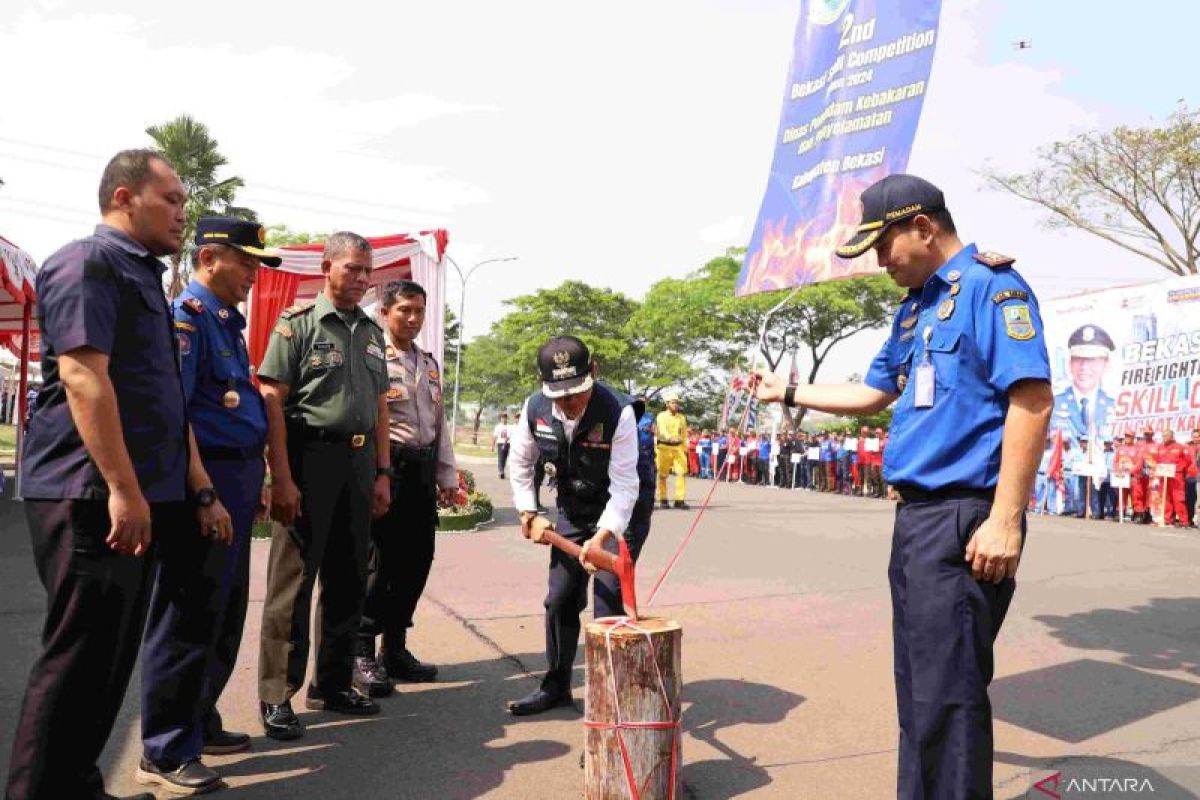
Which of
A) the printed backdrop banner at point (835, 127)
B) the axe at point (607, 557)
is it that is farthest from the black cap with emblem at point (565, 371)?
the printed backdrop banner at point (835, 127)

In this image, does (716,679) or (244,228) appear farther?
(716,679)

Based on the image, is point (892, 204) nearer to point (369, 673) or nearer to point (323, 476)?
point (323, 476)

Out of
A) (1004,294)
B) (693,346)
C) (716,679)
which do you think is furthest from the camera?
(693,346)

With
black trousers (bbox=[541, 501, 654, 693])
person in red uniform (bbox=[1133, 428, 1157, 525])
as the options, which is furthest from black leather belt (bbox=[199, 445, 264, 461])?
person in red uniform (bbox=[1133, 428, 1157, 525])

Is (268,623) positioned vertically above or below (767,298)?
below

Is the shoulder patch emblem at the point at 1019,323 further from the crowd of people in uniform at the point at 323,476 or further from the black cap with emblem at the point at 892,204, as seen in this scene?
the black cap with emblem at the point at 892,204

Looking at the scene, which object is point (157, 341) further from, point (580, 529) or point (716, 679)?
point (716, 679)

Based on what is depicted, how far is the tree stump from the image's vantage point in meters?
3.11

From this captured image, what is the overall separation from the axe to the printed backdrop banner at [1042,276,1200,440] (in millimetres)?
14093

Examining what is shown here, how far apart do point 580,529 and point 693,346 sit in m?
41.5

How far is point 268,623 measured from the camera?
389cm

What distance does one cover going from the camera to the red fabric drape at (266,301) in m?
11.2

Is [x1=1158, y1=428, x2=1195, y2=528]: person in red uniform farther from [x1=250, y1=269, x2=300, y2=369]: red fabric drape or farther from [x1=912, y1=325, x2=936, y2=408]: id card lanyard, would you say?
[x1=912, y1=325, x2=936, y2=408]: id card lanyard

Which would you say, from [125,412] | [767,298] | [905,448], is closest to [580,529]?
[905,448]
